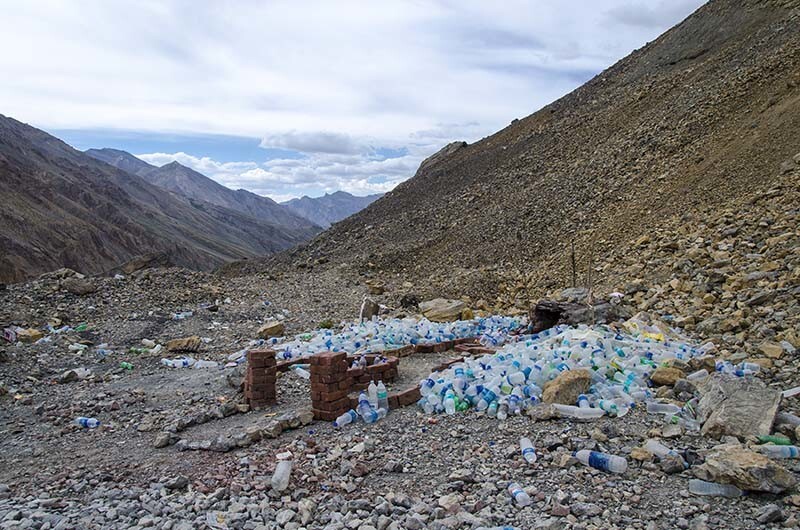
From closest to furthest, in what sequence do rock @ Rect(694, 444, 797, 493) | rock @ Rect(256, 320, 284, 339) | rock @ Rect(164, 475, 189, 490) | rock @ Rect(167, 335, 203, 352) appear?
rock @ Rect(694, 444, 797, 493), rock @ Rect(164, 475, 189, 490), rock @ Rect(167, 335, 203, 352), rock @ Rect(256, 320, 284, 339)

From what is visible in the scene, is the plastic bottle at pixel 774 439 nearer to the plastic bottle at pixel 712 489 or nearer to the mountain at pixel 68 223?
the plastic bottle at pixel 712 489

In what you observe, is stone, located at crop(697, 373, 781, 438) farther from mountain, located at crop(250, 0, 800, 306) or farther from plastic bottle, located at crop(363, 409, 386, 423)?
mountain, located at crop(250, 0, 800, 306)

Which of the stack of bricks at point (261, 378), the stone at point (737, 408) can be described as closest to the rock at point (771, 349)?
the stone at point (737, 408)

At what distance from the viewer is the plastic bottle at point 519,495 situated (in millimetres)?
3035

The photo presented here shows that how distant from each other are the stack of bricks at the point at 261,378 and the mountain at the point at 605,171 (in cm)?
655

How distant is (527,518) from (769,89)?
14.9 metres

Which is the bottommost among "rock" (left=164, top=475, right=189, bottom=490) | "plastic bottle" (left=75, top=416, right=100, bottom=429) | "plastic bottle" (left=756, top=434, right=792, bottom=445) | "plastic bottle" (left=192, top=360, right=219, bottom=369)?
"plastic bottle" (left=75, top=416, right=100, bottom=429)

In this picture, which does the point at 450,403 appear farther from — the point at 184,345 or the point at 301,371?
the point at 184,345

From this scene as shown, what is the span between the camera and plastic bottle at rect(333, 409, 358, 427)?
4.48 metres

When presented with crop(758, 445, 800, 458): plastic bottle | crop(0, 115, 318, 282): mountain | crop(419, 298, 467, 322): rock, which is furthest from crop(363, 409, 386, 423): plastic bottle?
crop(0, 115, 318, 282): mountain

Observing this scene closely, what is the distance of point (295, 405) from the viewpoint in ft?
17.0

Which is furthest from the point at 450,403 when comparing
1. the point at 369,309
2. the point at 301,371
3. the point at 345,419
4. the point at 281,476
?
the point at 369,309

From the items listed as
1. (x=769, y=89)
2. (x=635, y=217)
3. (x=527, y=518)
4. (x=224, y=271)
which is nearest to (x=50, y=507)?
(x=527, y=518)

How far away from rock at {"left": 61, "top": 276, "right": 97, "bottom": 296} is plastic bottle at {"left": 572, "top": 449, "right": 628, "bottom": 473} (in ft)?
34.9
